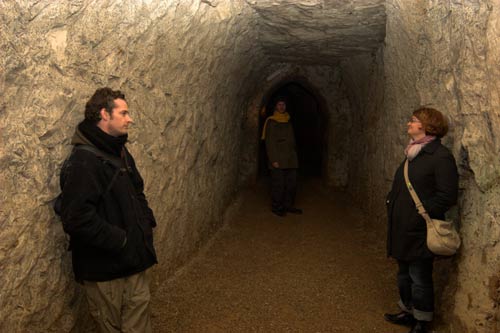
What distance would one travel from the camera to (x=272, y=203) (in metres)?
7.42

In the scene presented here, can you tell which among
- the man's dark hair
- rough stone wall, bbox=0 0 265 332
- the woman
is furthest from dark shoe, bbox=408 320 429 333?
the man's dark hair

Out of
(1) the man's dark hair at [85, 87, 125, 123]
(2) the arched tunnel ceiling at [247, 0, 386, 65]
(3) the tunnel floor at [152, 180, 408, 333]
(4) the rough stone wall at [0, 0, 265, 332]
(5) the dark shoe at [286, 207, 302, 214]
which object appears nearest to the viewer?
(4) the rough stone wall at [0, 0, 265, 332]

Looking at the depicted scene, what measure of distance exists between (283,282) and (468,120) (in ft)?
8.13

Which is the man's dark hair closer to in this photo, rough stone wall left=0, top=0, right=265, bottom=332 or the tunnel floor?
rough stone wall left=0, top=0, right=265, bottom=332

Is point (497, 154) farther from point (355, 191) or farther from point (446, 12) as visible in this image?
point (355, 191)

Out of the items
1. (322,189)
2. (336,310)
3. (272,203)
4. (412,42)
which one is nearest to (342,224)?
Answer: (272,203)

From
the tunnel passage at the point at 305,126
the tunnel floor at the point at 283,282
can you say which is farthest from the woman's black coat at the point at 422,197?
the tunnel passage at the point at 305,126

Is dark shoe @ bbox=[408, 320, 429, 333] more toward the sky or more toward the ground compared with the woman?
more toward the ground

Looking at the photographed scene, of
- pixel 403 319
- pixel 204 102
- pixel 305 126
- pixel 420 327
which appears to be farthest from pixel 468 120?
pixel 305 126

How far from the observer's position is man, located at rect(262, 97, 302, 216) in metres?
7.28

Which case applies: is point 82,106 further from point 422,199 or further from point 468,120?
point 468,120

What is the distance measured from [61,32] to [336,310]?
320 cm

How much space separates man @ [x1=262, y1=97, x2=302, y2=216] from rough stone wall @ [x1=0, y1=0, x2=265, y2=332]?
5.98 ft

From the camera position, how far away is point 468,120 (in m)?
3.36
